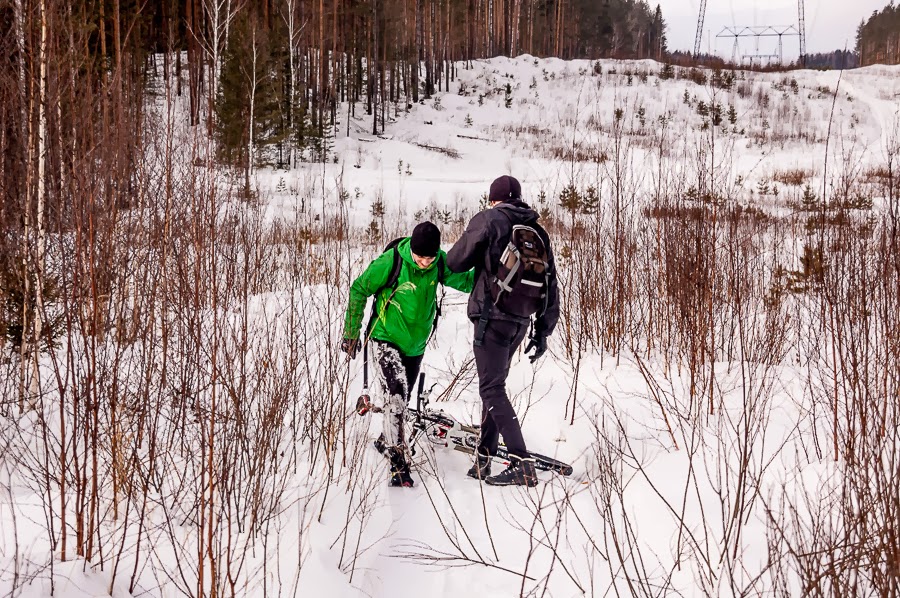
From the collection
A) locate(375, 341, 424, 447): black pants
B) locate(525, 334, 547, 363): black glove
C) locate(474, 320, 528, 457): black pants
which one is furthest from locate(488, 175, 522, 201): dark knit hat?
locate(375, 341, 424, 447): black pants

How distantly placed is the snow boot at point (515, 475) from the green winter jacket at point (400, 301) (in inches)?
35.3

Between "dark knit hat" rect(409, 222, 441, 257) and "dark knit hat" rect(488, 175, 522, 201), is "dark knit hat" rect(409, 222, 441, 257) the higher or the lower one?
the lower one

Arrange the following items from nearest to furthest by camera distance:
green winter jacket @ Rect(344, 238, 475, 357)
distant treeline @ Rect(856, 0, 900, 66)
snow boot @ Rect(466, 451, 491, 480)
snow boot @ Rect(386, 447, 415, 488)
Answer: green winter jacket @ Rect(344, 238, 475, 357) < snow boot @ Rect(386, 447, 415, 488) < snow boot @ Rect(466, 451, 491, 480) < distant treeline @ Rect(856, 0, 900, 66)

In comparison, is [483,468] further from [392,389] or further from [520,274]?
[520,274]

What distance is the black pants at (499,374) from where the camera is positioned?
342cm

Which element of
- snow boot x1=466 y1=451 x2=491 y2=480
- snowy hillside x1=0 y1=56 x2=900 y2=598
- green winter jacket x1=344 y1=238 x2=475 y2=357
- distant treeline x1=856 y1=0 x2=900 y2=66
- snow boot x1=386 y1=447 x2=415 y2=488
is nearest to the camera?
snowy hillside x1=0 y1=56 x2=900 y2=598

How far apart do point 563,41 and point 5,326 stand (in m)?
45.8

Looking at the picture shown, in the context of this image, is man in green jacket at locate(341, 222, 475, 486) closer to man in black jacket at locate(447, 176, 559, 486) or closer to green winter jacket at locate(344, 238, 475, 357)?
green winter jacket at locate(344, 238, 475, 357)

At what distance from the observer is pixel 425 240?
326 centimetres

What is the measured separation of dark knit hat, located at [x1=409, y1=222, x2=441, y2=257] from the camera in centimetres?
326

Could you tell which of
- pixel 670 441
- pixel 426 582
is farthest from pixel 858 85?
pixel 426 582

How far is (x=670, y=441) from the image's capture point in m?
3.96

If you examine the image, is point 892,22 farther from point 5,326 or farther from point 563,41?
point 5,326

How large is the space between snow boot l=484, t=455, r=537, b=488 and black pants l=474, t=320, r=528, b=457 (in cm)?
6
